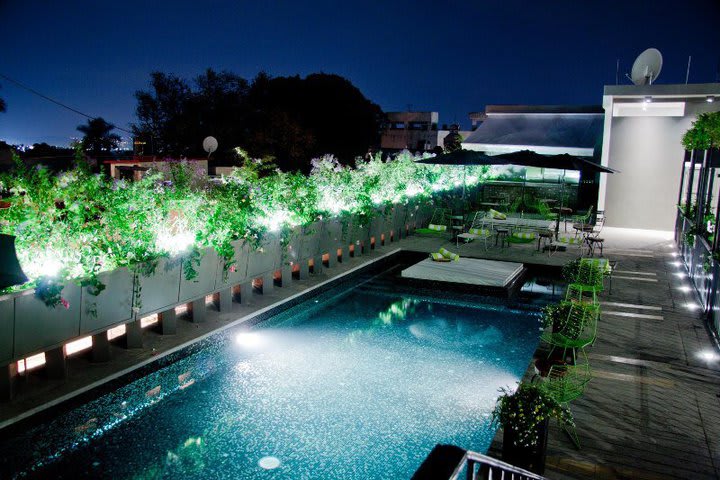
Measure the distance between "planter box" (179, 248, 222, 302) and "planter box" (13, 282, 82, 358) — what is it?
150 centimetres

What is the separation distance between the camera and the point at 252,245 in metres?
7.91

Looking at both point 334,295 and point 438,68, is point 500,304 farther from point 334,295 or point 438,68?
point 438,68

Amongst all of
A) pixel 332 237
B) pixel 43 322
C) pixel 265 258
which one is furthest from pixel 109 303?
pixel 332 237

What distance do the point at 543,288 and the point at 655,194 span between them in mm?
8887

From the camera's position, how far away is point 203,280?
6.97m

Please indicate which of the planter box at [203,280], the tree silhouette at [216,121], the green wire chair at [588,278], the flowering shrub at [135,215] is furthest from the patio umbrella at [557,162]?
the tree silhouette at [216,121]

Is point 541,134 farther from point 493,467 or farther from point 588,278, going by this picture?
point 493,467

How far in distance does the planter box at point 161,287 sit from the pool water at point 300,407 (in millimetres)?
695

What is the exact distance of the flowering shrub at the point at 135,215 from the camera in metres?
5.22

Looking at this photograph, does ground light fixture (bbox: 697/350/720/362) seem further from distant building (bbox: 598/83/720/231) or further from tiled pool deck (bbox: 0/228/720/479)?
distant building (bbox: 598/83/720/231)

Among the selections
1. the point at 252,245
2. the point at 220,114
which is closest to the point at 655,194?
the point at 252,245

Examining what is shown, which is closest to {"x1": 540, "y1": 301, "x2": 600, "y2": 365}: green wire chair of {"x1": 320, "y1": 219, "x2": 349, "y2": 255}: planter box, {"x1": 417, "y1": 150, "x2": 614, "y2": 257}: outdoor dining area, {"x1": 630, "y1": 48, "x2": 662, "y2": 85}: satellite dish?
{"x1": 320, "y1": 219, "x2": 349, "y2": 255}: planter box

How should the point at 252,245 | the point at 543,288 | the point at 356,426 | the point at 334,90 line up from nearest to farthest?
the point at 356,426, the point at 252,245, the point at 543,288, the point at 334,90

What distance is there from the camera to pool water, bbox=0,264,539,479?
4.41 metres
